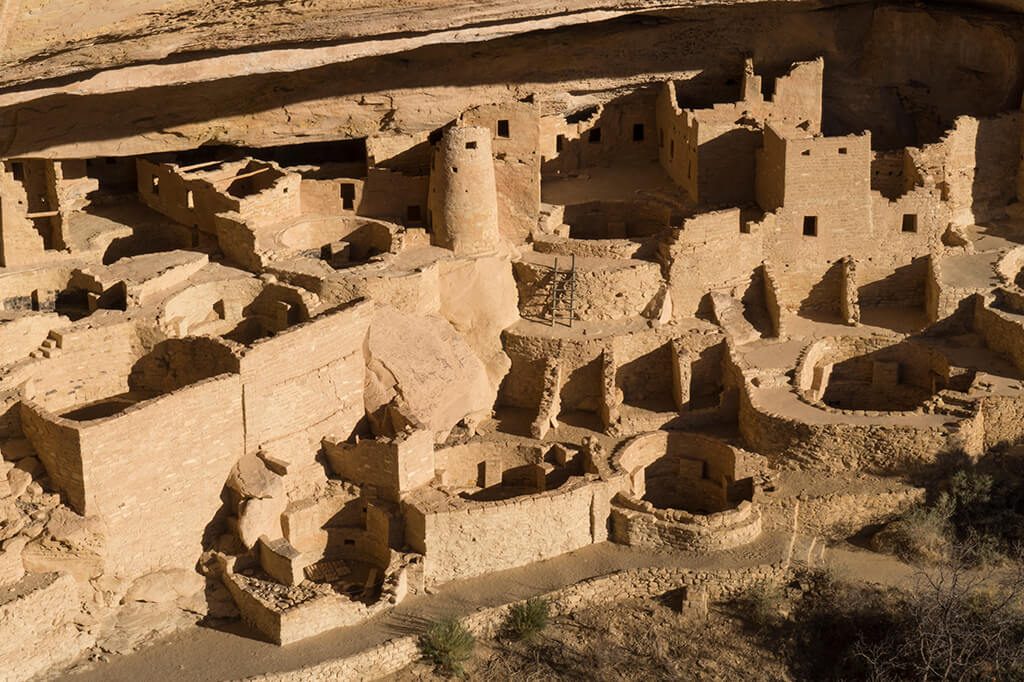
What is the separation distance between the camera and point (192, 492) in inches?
1057

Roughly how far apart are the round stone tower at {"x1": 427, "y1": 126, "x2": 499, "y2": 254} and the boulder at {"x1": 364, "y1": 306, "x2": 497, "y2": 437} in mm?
1659

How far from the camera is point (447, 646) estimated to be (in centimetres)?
2619

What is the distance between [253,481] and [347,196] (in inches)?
272

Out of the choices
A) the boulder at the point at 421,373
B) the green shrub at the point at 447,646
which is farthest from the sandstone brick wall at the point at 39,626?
the boulder at the point at 421,373

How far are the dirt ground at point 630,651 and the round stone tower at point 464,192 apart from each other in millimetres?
6977

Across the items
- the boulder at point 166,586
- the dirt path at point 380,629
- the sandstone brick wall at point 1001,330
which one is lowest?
the dirt path at point 380,629

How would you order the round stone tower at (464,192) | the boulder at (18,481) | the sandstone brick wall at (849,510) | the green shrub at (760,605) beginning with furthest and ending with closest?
the round stone tower at (464,192) < the sandstone brick wall at (849,510) < the green shrub at (760,605) < the boulder at (18,481)

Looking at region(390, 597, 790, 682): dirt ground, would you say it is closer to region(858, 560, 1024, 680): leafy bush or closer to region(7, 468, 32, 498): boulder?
region(858, 560, 1024, 680): leafy bush

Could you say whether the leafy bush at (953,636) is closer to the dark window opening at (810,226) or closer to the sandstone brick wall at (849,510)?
the sandstone brick wall at (849,510)

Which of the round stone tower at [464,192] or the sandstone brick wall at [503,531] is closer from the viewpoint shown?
→ the sandstone brick wall at [503,531]

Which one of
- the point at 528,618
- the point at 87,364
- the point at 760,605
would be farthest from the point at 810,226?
the point at 87,364

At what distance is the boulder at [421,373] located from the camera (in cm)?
2909

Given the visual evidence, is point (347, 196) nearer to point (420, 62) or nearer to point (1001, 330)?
point (420, 62)

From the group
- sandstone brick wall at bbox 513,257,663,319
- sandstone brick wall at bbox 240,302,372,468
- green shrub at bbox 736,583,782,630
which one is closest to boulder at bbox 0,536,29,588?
sandstone brick wall at bbox 240,302,372,468
